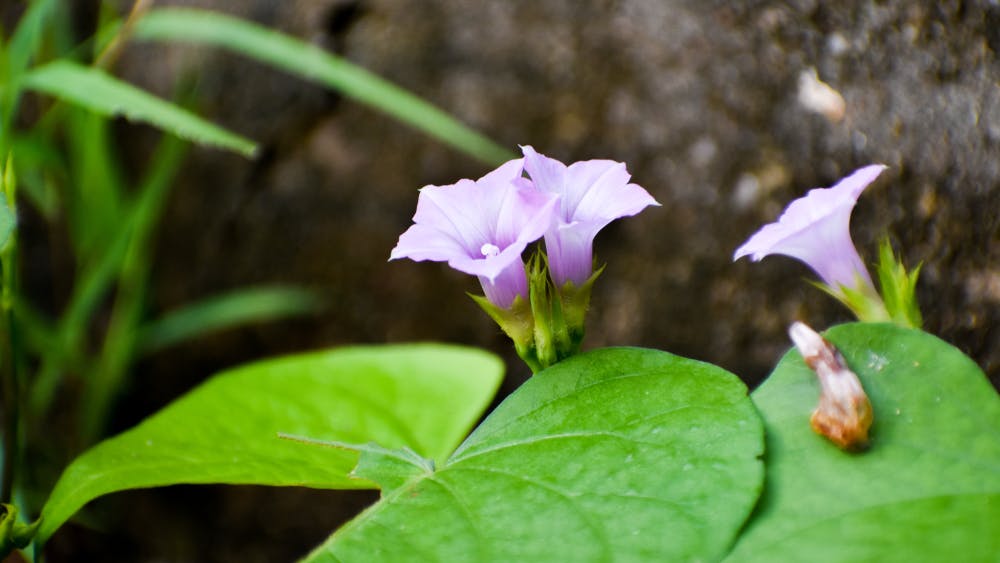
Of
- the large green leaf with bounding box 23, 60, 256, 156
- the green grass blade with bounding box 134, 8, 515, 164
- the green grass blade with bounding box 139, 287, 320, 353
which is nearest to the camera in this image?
the large green leaf with bounding box 23, 60, 256, 156

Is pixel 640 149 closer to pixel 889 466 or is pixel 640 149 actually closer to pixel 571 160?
pixel 571 160

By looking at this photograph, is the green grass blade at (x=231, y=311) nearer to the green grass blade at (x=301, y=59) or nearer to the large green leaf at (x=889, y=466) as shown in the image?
the green grass blade at (x=301, y=59)

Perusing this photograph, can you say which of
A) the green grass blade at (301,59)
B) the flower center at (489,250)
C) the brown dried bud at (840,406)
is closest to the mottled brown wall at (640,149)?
the green grass blade at (301,59)

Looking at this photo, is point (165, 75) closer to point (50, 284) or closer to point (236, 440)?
point (50, 284)

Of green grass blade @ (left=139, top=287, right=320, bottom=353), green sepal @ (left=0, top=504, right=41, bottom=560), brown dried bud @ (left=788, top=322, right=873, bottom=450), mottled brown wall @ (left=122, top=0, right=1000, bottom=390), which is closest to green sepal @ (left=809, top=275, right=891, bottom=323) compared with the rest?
brown dried bud @ (left=788, top=322, right=873, bottom=450)

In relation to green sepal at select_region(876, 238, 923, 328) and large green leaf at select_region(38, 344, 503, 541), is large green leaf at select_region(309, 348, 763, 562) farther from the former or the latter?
green sepal at select_region(876, 238, 923, 328)

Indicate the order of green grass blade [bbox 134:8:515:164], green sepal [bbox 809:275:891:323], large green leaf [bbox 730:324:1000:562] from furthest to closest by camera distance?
green grass blade [bbox 134:8:515:164] < green sepal [bbox 809:275:891:323] < large green leaf [bbox 730:324:1000:562]
